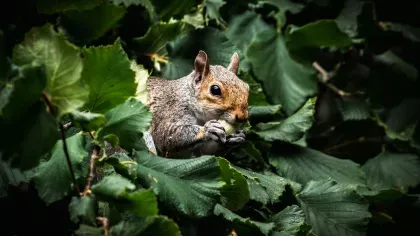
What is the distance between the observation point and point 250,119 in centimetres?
160

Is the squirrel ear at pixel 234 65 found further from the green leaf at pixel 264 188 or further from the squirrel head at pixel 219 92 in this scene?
the green leaf at pixel 264 188

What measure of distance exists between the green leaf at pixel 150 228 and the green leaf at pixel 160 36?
2.54 ft

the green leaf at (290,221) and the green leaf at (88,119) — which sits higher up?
the green leaf at (88,119)

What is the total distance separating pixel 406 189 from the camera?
185 cm

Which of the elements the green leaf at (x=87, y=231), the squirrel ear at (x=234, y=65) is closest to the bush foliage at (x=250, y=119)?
the green leaf at (x=87, y=231)

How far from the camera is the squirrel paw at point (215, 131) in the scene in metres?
1.25

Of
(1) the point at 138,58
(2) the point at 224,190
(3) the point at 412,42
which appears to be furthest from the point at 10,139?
(3) the point at 412,42

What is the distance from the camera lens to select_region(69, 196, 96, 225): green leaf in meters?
0.82

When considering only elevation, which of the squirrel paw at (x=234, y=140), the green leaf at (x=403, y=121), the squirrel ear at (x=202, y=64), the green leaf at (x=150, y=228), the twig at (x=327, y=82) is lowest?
the green leaf at (x=403, y=121)

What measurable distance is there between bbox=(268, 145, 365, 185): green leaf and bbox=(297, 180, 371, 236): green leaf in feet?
0.31

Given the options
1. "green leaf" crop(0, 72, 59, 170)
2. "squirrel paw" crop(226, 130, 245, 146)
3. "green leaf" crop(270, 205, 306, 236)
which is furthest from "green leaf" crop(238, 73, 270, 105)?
"green leaf" crop(0, 72, 59, 170)

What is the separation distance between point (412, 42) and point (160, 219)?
1.59m

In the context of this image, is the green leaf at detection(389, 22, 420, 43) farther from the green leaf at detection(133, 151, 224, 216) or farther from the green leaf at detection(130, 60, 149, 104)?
the green leaf at detection(133, 151, 224, 216)

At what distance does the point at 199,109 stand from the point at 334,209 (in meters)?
0.42
